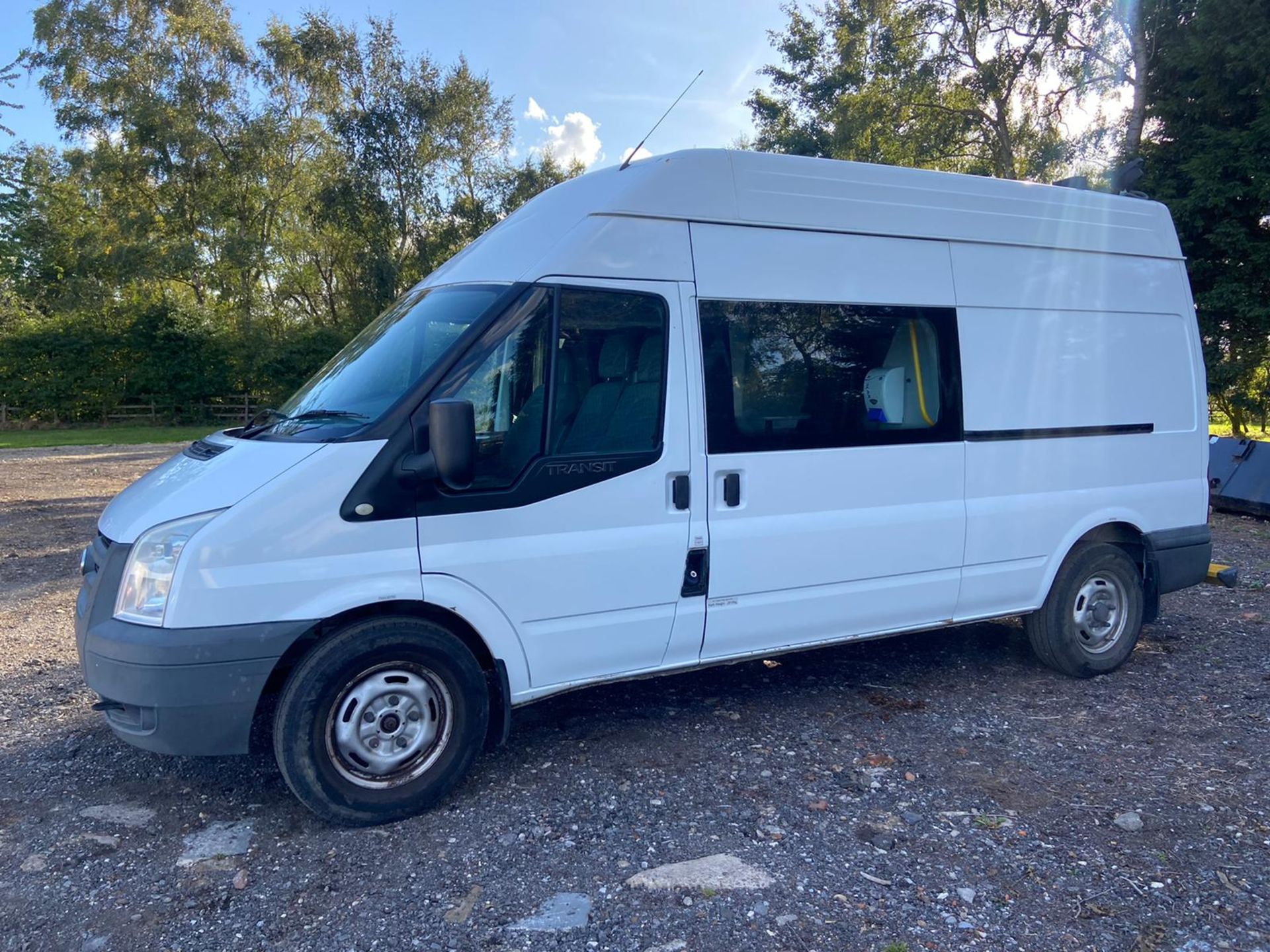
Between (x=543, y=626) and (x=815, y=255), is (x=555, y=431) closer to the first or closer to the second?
(x=543, y=626)

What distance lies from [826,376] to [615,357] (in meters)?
1.17

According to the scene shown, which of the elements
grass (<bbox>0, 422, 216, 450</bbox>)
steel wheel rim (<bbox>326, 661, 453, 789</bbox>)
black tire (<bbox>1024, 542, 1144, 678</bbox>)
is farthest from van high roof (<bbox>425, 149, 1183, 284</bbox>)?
grass (<bbox>0, 422, 216, 450</bbox>)

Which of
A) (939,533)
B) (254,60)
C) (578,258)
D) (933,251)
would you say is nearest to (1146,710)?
(939,533)

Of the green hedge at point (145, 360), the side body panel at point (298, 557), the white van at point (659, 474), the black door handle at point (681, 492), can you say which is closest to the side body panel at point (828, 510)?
the white van at point (659, 474)

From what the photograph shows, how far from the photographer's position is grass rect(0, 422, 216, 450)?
78.1 feet

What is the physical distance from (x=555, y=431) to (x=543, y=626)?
0.84 meters

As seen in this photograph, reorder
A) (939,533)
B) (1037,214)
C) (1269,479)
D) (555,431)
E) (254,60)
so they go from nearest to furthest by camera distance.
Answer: (555,431)
(939,533)
(1037,214)
(1269,479)
(254,60)

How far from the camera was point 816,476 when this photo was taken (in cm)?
455

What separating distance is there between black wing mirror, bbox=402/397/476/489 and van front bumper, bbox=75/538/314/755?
743 millimetres

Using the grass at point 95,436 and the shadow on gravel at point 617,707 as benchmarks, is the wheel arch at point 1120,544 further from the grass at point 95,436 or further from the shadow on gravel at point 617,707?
the grass at point 95,436

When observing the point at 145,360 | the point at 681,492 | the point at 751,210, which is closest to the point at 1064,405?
the point at 751,210

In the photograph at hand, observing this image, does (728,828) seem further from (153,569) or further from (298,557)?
(153,569)

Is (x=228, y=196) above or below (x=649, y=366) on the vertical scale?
above

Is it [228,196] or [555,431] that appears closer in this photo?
[555,431]
